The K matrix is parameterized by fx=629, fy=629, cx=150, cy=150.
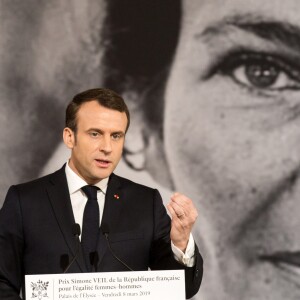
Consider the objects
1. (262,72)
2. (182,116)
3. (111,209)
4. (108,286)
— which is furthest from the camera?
(262,72)

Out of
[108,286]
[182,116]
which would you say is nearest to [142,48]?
[182,116]

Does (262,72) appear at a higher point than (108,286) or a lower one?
higher

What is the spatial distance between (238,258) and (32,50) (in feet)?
5.63

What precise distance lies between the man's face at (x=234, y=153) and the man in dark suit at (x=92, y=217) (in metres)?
1.23

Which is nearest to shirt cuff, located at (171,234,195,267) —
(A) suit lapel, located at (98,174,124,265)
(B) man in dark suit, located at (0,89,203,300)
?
(B) man in dark suit, located at (0,89,203,300)

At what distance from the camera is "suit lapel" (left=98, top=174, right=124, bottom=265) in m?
2.27

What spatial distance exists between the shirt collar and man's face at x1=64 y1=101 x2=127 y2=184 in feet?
0.19

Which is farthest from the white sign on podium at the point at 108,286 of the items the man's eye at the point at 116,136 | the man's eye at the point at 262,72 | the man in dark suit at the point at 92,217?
the man's eye at the point at 262,72

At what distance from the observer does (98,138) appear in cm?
234

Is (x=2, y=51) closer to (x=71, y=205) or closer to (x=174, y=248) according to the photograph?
(x=71, y=205)

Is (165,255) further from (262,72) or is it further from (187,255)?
(262,72)

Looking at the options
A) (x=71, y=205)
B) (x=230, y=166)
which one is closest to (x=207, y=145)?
(x=230, y=166)

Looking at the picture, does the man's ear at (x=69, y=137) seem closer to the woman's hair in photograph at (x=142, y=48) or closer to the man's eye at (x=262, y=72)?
the woman's hair in photograph at (x=142, y=48)

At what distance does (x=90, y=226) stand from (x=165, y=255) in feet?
1.03
